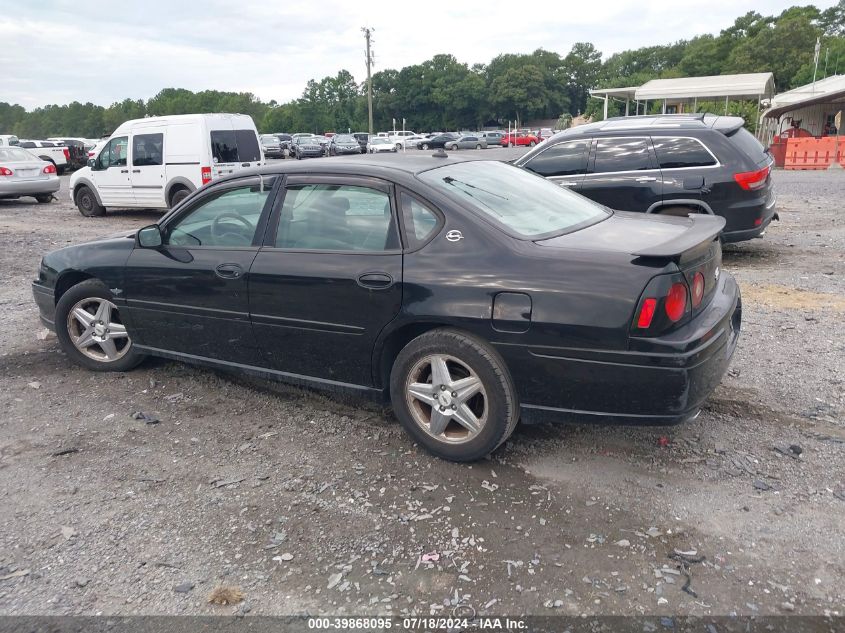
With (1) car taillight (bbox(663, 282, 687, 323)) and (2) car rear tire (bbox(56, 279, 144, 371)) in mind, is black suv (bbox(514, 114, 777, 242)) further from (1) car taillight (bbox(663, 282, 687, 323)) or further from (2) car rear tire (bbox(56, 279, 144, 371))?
(2) car rear tire (bbox(56, 279, 144, 371))

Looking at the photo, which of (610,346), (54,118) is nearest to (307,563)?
(610,346)

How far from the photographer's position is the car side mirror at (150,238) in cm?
468

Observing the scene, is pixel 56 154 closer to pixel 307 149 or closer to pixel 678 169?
pixel 307 149

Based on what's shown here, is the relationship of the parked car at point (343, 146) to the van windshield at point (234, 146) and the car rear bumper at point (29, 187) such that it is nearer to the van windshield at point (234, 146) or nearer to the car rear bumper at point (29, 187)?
the car rear bumper at point (29, 187)

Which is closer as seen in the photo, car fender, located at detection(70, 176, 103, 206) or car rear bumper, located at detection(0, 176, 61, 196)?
car fender, located at detection(70, 176, 103, 206)

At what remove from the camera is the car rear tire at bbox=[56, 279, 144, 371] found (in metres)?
5.07

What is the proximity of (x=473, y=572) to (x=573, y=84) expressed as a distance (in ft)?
449

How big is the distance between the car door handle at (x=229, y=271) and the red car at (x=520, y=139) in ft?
189

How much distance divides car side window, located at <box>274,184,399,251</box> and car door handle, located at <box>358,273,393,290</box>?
171 millimetres

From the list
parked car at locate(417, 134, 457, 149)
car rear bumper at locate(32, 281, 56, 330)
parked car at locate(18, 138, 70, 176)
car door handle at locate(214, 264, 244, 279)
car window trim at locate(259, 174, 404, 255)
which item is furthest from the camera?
parked car at locate(417, 134, 457, 149)

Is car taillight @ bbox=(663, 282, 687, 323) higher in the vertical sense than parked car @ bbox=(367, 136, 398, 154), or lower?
lower

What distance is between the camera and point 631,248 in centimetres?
339

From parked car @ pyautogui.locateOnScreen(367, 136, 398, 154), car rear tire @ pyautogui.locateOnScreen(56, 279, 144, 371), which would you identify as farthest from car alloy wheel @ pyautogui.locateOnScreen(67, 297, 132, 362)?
parked car @ pyautogui.locateOnScreen(367, 136, 398, 154)

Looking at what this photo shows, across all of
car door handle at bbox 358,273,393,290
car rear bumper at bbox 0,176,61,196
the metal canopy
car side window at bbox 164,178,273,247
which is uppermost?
the metal canopy
